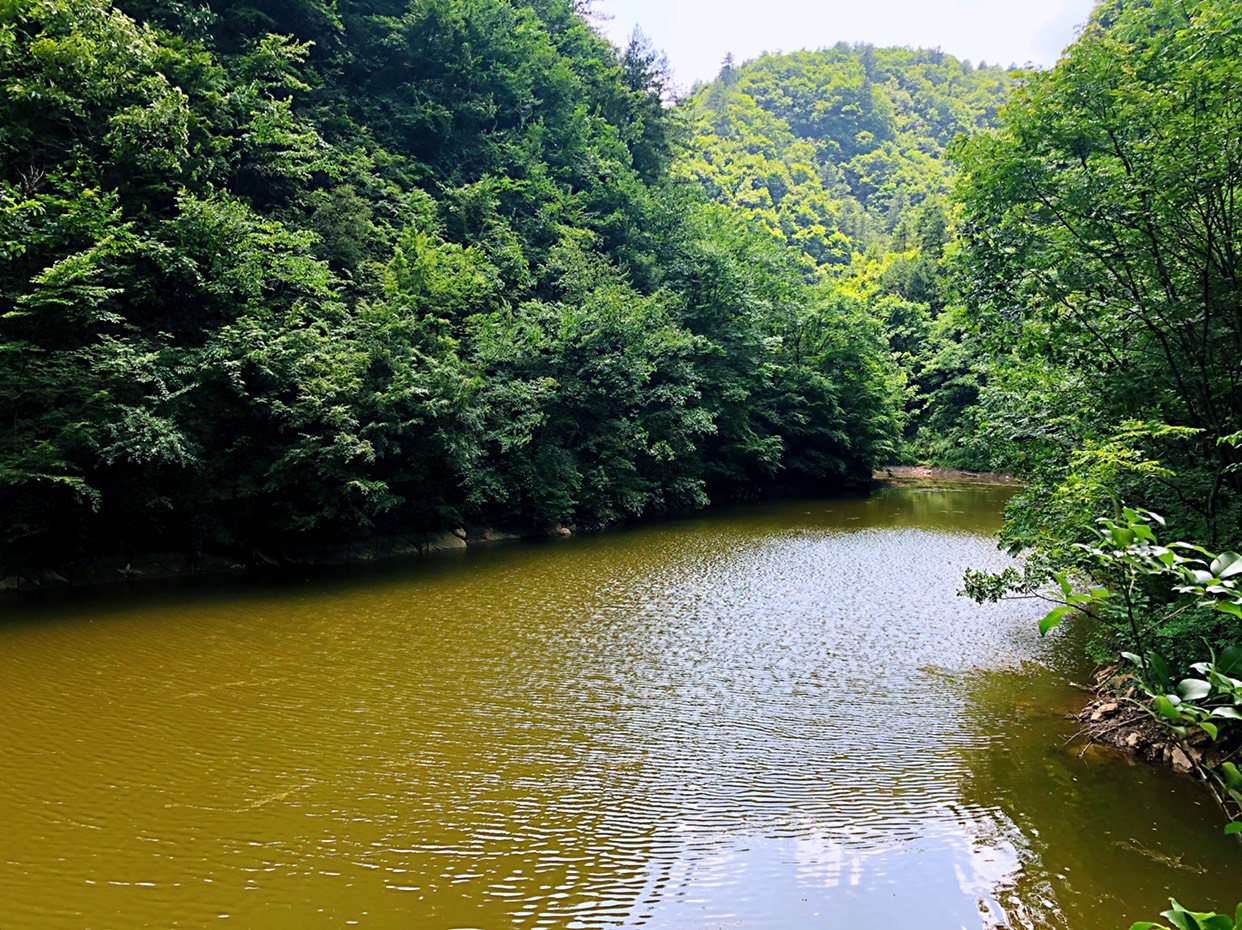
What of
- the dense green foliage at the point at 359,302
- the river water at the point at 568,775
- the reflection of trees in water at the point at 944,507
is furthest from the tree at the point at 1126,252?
the reflection of trees in water at the point at 944,507

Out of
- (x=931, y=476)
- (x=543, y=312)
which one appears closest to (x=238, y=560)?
(x=543, y=312)

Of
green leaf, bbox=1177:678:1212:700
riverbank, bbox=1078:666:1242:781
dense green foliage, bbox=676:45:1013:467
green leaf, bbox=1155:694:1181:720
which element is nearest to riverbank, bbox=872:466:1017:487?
dense green foliage, bbox=676:45:1013:467

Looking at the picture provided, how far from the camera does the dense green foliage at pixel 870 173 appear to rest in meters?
37.4

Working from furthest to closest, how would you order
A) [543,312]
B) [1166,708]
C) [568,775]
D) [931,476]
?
[931,476] < [543,312] < [568,775] < [1166,708]

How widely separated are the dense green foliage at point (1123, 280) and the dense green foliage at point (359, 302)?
10531 millimetres

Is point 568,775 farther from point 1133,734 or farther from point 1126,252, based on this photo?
point 1126,252

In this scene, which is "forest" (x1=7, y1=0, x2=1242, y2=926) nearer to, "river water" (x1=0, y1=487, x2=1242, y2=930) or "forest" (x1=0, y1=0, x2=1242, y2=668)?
"forest" (x1=0, y1=0, x2=1242, y2=668)

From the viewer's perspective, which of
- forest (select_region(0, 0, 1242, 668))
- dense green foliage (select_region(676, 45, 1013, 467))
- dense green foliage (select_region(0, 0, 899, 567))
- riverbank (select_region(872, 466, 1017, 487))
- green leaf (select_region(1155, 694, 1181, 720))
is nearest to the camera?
green leaf (select_region(1155, 694, 1181, 720))

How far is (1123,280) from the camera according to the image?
21.8 feet

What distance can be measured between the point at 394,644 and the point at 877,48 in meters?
113

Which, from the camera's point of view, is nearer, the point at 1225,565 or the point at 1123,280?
the point at 1225,565

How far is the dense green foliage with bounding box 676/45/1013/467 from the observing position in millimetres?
37406

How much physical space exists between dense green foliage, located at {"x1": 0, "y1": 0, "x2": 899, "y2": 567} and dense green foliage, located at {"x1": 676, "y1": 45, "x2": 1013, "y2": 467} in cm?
799

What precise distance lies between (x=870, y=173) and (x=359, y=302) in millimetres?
→ 70782
